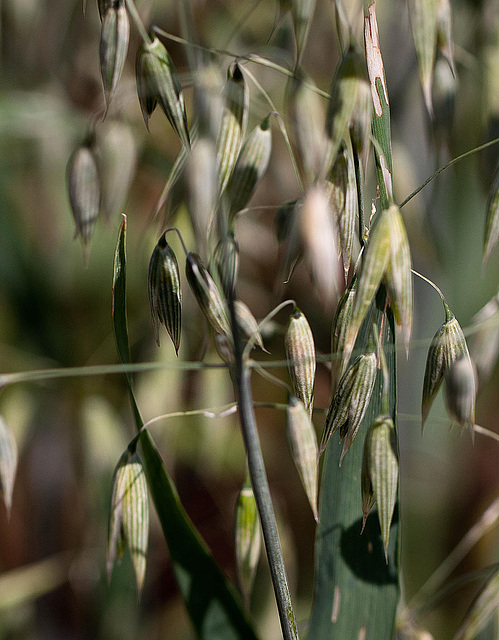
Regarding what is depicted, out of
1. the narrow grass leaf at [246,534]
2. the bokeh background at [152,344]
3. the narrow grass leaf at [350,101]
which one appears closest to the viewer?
the narrow grass leaf at [350,101]

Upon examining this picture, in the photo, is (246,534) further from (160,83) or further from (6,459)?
(160,83)

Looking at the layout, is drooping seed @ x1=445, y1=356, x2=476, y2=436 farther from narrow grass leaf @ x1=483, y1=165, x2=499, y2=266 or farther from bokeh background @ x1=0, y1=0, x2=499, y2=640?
bokeh background @ x1=0, y1=0, x2=499, y2=640

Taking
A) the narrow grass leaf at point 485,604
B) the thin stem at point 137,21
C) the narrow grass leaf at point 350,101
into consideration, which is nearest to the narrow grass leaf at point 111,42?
the thin stem at point 137,21

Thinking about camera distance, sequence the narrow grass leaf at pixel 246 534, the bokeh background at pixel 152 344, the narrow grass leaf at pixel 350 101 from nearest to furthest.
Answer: the narrow grass leaf at pixel 350 101, the narrow grass leaf at pixel 246 534, the bokeh background at pixel 152 344

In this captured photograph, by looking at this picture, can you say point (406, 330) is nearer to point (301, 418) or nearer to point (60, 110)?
point (301, 418)

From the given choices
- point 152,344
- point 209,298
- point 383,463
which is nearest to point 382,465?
point 383,463

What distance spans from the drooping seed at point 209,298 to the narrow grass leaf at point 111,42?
10 cm

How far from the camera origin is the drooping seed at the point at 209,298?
0.32 metres

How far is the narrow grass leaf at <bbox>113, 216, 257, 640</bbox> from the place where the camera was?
1.17 ft

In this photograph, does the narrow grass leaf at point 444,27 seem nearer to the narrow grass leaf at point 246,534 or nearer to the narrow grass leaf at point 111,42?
the narrow grass leaf at point 111,42

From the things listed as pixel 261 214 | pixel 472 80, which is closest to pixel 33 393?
pixel 261 214

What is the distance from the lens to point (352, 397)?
Answer: 30 centimetres

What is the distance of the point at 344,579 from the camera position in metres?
0.35

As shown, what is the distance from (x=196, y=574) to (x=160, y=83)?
290 mm
